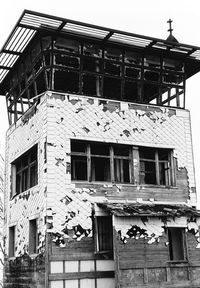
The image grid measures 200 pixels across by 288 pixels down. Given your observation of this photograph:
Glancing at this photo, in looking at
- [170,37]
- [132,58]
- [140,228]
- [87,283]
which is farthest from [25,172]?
[170,37]

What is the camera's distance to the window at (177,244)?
1792 cm

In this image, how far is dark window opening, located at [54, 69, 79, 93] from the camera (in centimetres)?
2145

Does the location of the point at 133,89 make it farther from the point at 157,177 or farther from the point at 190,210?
the point at 190,210

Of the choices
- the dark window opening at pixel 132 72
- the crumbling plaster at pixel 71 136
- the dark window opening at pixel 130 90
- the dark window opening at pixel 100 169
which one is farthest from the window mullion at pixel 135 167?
the dark window opening at pixel 130 90

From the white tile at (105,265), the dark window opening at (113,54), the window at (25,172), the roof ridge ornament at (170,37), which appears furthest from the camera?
the roof ridge ornament at (170,37)

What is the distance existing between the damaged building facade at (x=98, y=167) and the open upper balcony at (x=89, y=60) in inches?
2.0

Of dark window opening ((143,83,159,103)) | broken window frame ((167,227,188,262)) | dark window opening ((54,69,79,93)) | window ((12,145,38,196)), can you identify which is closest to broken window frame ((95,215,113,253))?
broken window frame ((167,227,188,262))

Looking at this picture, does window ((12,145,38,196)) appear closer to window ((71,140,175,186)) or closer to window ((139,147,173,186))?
window ((71,140,175,186))

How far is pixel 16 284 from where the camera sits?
1989cm

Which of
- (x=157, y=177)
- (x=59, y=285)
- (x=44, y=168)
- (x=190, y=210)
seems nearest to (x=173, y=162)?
(x=157, y=177)

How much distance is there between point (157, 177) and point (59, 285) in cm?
608

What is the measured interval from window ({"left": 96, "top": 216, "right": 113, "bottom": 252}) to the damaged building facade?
39 mm

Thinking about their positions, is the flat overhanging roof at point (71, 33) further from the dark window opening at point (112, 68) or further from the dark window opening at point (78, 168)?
the dark window opening at point (78, 168)

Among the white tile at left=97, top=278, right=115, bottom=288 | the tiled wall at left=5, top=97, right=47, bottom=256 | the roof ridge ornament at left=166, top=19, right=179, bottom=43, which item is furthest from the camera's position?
the roof ridge ornament at left=166, top=19, right=179, bottom=43
